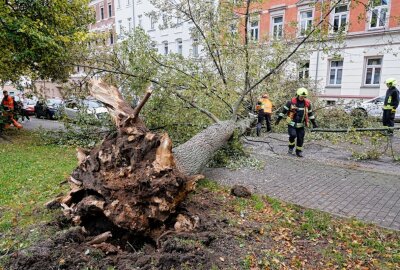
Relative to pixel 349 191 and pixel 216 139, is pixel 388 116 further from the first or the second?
pixel 216 139

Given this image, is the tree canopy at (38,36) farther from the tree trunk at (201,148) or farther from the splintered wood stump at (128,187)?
the splintered wood stump at (128,187)

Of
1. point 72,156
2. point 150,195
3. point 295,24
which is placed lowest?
point 72,156

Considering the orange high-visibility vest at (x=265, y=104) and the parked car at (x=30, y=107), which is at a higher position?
the orange high-visibility vest at (x=265, y=104)

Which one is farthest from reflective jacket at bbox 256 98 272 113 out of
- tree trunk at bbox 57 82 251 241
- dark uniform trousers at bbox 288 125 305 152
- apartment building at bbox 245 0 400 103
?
tree trunk at bbox 57 82 251 241

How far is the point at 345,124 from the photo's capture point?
10359mm

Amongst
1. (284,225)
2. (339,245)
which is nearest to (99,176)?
(284,225)

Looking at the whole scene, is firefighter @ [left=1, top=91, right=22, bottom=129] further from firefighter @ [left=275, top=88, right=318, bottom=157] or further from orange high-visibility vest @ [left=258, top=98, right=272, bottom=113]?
firefighter @ [left=275, top=88, right=318, bottom=157]

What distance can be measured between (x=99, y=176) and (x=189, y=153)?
1835mm

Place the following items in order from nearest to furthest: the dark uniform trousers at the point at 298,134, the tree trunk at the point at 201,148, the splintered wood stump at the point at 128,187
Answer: the splintered wood stump at the point at 128,187 < the tree trunk at the point at 201,148 < the dark uniform trousers at the point at 298,134

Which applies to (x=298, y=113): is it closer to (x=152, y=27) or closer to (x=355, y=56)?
(x=355, y=56)

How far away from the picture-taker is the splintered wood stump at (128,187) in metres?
3.31

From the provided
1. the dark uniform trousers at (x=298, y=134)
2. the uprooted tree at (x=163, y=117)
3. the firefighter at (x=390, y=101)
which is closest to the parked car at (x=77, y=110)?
the uprooted tree at (x=163, y=117)

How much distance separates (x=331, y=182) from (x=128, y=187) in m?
4.00

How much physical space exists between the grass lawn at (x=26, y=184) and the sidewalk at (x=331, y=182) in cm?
303
